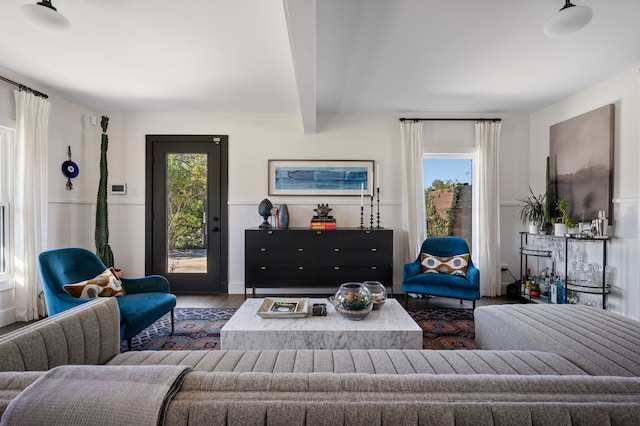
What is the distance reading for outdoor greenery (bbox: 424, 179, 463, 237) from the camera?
15.6ft

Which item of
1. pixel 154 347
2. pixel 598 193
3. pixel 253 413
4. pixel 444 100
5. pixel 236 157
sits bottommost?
pixel 154 347

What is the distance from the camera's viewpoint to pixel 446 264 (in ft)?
12.8

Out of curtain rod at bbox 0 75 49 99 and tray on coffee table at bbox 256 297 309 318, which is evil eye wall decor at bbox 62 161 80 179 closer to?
curtain rod at bbox 0 75 49 99

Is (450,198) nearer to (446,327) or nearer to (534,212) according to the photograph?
(534,212)

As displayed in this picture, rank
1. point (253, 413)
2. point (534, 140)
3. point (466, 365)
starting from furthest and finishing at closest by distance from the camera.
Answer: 1. point (534, 140)
2. point (466, 365)
3. point (253, 413)

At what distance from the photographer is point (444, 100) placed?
4.05m

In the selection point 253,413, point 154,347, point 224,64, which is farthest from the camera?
point 224,64

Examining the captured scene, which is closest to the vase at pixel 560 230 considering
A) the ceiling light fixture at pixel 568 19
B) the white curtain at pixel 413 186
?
the white curtain at pixel 413 186

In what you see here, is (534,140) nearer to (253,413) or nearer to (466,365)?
(466,365)

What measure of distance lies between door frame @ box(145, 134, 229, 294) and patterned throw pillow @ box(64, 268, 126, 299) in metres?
1.77

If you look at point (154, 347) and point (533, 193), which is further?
point (533, 193)

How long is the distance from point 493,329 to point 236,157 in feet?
12.5

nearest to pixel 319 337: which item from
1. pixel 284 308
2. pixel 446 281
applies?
pixel 284 308

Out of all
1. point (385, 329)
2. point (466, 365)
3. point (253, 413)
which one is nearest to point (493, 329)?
point (385, 329)
